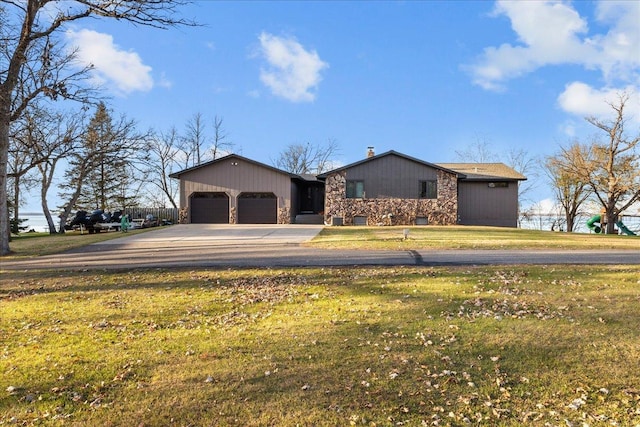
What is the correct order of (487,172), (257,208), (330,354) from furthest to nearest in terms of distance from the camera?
(487,172), (257,208), (330,354)

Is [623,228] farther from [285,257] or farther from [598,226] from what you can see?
[285,257]

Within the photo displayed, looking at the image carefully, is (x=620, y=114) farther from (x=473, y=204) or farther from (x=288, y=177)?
(x=288, y=177)

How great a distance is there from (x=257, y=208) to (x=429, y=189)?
11.3 metres

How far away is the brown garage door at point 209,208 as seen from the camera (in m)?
30.1

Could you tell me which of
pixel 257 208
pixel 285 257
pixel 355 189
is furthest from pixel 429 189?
pixel 285 257

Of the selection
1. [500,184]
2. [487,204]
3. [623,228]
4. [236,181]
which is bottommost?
[623,228]

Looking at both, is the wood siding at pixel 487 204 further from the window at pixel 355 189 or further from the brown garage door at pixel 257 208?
the brown garage door at pixel 257 208

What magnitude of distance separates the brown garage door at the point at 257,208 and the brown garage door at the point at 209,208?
3.41ft

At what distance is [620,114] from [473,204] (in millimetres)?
10277

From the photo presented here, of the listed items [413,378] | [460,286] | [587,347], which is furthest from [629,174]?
[413,378]

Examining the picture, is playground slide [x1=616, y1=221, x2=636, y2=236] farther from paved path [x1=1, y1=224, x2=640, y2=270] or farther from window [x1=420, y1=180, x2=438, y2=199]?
paved path [x1=1, y1=224, x2=640, y2=270]

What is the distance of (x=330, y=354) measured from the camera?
4879 millimetres

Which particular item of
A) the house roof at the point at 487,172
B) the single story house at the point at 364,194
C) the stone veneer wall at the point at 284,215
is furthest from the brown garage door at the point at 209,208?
the house roof at the point at 487,172

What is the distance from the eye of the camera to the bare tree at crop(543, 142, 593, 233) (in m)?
29.8
